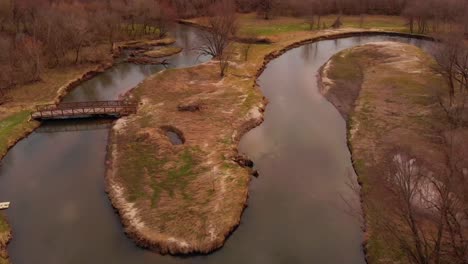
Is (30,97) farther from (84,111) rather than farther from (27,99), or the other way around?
(84,111)

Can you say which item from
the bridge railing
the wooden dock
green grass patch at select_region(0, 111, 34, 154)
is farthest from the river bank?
green grass patch at select_region(0, 111, 34, 154)

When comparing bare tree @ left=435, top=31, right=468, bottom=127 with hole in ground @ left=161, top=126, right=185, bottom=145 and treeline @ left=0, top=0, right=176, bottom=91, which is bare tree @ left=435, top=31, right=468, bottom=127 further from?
treeline @ left=0, top=0, right=176, bottom=91

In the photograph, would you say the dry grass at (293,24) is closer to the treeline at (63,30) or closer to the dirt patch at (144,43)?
the dirt patch at (144,43)

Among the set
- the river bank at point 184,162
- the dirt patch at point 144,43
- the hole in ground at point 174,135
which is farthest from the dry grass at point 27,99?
the hole in ground at point 174,135

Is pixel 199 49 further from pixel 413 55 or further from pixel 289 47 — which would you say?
pixel 413 55

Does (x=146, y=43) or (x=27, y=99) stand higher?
(x=146, y=43)

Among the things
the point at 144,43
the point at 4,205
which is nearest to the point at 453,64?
the point at 4,205
